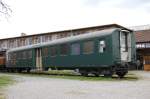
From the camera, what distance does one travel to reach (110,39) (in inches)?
821

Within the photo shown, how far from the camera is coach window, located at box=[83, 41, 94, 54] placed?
22.1m

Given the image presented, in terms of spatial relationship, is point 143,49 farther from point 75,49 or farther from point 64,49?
point 75,49

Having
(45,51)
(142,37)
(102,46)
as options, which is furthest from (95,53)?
(142,37)

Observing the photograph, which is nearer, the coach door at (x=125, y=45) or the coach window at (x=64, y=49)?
the coach door at (x=125, y=45)

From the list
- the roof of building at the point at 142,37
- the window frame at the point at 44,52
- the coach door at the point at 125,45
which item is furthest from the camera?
the roof of building at the point at 142,37

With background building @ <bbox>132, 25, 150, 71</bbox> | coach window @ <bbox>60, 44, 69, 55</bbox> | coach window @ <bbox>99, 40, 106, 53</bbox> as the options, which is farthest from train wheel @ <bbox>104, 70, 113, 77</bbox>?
background building @ <bbox>132, 25, 150, 71</bbox>

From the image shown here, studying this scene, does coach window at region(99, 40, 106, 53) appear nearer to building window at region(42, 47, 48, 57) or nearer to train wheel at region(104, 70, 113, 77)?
train wheel at region(104, 70, 113, 77)

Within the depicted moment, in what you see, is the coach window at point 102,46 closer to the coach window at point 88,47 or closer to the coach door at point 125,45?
the coach window at point 88,47

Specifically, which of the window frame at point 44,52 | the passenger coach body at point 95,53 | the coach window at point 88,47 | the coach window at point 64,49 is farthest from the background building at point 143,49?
the coach window at point 88,47

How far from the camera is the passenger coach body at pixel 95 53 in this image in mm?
20984

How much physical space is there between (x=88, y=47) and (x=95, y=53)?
940 mm

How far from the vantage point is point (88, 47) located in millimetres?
22500

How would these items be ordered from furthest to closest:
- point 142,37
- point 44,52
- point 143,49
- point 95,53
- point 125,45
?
1. point 142,37
2. point 143,49
3. point 44,52
4. point 125,45
5. point 95,53

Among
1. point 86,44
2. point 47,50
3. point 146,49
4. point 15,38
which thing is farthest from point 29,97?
point 15,38
